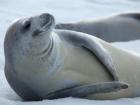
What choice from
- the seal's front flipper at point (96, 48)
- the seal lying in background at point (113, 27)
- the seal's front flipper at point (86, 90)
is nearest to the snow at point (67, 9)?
the seal lying in background at point (113, 27)

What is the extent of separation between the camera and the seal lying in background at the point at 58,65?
2.77 m

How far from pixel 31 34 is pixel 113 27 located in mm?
2990

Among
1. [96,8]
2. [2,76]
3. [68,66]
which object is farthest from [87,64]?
[96,8]

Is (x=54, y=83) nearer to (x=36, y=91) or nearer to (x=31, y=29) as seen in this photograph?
(x=36, y=91)

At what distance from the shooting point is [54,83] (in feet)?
9.44

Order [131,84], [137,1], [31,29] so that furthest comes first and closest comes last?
[137,1] → [131,84] → [31,29]

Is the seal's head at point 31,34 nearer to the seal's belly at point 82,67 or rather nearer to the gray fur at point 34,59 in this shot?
the gray fur at point 34,59

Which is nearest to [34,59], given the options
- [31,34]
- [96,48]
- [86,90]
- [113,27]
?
[31,34]

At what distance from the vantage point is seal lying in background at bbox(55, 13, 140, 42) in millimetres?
5555

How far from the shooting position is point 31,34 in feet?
9.01

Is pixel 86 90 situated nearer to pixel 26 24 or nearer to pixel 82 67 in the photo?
pixel 82 67

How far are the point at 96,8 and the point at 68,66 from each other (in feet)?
12.3

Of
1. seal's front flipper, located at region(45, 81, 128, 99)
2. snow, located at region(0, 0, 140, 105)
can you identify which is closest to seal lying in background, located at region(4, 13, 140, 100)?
seal's front flipper, located at region(45, 81, 128, 99)

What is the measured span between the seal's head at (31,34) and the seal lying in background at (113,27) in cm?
270
